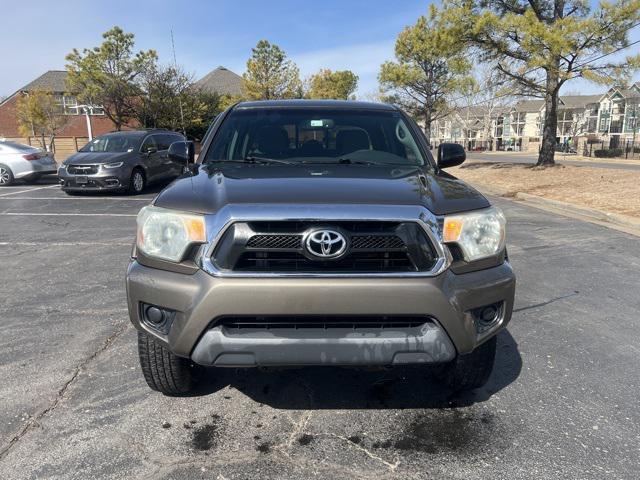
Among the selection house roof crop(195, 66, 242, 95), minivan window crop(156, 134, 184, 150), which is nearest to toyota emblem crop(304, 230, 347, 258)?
minivan window crop(156, 134, 184, 150)

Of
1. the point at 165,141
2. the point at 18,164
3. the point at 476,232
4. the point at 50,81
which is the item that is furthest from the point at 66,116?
the point at 476,232

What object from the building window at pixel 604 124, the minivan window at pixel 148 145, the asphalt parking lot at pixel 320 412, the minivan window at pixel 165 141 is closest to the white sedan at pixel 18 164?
the minivan window at pixel 165 141

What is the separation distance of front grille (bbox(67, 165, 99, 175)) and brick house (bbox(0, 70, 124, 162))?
26465 mm

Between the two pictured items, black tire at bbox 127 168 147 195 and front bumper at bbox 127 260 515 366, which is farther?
black tire at bbox 127 168 147 195

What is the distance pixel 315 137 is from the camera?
379 centimetres

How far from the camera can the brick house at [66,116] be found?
3716 cm

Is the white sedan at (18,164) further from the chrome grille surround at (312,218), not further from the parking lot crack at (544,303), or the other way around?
the chrome grille surround at (312,218)

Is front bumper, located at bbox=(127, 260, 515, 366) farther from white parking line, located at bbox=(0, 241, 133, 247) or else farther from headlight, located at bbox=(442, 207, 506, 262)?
white parking line, located at bbox=(0, 241, 133, 247)

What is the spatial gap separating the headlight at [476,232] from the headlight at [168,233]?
118 cm

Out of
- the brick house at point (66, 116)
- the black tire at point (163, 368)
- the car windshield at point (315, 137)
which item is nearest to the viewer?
the black tire at point (163, 368)

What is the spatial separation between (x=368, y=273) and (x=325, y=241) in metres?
0.25

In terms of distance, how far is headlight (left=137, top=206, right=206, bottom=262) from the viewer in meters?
2.39

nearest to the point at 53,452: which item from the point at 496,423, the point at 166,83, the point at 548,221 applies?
the point at 496,423

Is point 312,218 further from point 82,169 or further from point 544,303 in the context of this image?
point 82,169
